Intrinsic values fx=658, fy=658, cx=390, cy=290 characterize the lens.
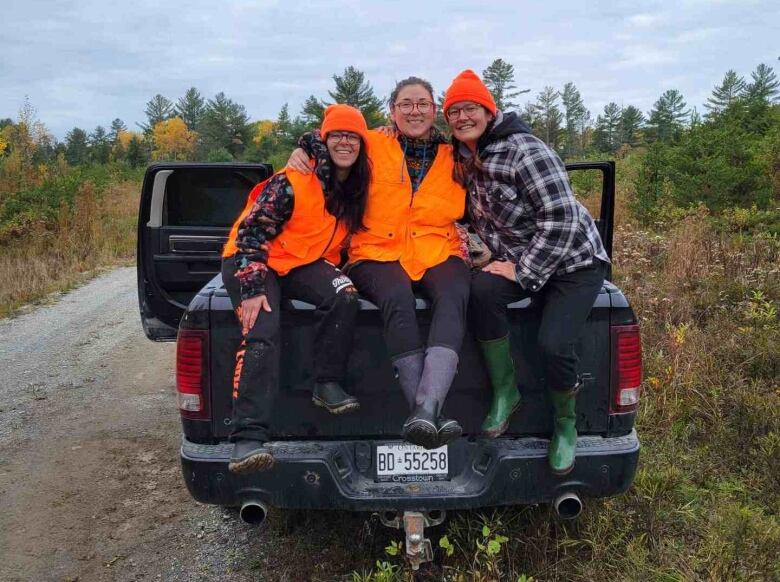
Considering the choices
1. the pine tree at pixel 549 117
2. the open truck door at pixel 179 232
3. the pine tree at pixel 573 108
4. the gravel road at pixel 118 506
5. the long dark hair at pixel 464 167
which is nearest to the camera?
the long dark hair at pixel 464 167

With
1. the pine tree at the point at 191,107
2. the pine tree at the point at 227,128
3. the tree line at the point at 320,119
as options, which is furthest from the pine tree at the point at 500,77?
the pine tree at the point at 191,107

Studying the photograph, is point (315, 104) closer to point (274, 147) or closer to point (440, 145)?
point (274, 147)

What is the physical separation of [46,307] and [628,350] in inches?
363

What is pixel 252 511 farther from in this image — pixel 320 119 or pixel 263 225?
pixel 320 119

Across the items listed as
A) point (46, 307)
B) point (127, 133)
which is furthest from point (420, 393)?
point (127, 133)

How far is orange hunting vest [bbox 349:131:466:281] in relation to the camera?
3.03 metres

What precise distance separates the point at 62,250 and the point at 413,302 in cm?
1262

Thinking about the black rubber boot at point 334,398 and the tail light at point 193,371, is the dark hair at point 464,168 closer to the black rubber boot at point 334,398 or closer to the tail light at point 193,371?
the black rubber boot at point 334,398

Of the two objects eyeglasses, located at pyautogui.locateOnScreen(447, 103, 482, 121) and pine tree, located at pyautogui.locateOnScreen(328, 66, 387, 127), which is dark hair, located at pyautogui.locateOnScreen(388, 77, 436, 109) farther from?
pine tree, located at pyautogui.locateOnScreen(328, 66, 387, 127)

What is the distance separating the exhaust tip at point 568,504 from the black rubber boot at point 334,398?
37.5 inches

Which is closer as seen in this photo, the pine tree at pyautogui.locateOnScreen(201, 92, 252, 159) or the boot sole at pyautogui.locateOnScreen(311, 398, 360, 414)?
the boot sole at pyautogui.locateOnScreen(311, 398, 360, 414)

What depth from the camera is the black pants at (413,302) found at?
105 inches

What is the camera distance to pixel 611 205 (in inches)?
146

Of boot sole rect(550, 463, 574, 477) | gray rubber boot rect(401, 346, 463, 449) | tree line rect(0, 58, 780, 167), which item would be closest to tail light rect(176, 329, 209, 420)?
gray rubber boot rect(401, 346, 463, 449)
